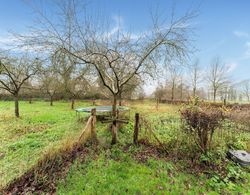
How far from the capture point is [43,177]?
10.5ft

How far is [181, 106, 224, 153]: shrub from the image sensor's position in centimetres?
434

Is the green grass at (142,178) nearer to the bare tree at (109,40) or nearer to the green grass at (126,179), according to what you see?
the green grass at (126,179)

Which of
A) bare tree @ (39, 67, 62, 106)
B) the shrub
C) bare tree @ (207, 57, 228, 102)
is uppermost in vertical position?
bare tree @ (207, 57, 228, 102)

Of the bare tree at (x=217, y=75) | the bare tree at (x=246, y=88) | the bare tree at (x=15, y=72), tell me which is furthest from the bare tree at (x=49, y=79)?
the bare tree at (x=246, y=88)

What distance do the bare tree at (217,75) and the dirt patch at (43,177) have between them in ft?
99.3

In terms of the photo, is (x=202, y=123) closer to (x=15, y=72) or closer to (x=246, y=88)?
(x=15, y=72)

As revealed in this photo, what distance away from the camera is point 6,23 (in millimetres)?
4340

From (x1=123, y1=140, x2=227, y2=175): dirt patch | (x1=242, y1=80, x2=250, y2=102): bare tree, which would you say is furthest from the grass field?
(x1=242, y1=80, x2=250, y2=102): bare tree

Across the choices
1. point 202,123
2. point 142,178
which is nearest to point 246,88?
point 202,123

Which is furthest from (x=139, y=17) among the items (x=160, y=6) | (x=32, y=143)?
(x=32, y=143)

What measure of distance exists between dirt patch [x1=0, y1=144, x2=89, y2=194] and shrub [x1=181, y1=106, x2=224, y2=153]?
3.39 metres

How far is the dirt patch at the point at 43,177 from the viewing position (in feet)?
9.61

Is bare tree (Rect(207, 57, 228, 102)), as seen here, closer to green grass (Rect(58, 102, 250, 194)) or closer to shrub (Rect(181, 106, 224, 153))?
shrub (Rect(181, 106, 224, 153))

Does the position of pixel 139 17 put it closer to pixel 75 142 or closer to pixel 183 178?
pixel 75 142
